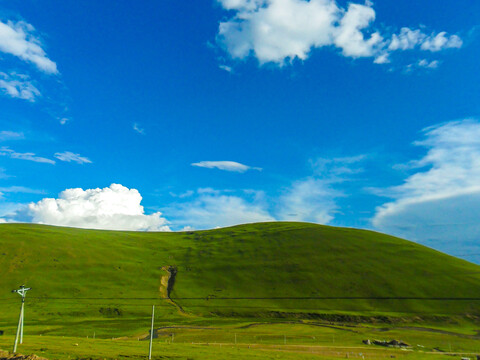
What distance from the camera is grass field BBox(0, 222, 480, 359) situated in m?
94.2

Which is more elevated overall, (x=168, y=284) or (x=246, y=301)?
(x=168, y=284)

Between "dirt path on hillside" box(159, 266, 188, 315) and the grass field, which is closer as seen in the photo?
the grass field

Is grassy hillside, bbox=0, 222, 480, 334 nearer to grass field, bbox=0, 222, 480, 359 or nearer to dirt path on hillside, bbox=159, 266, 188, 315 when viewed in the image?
grass field, bbox=0, 222, 480, 359

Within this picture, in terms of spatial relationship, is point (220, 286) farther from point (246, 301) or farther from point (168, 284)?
point (168, 284)

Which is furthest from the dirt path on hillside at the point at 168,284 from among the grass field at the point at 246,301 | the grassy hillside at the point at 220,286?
the grassy hillside at the point at 220,286

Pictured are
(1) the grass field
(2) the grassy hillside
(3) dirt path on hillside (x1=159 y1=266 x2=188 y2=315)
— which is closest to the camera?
(1) the grass field

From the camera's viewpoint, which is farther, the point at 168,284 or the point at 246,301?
the point at 168,284

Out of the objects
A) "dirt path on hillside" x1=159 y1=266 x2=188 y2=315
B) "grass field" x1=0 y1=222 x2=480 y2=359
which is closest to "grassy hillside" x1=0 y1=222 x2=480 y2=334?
"grass field" x1=0 y1=222 x2=480 y2=359

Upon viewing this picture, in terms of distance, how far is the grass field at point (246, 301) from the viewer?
309ft

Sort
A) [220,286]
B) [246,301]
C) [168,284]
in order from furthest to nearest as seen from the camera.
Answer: [168,284] < [220,286] < [246,301]

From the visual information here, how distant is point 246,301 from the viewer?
150 metres

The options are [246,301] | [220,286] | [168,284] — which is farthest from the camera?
[168,284]

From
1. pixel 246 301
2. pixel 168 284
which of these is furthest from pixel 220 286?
pixel 168 284

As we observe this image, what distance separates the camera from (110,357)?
176 feet
